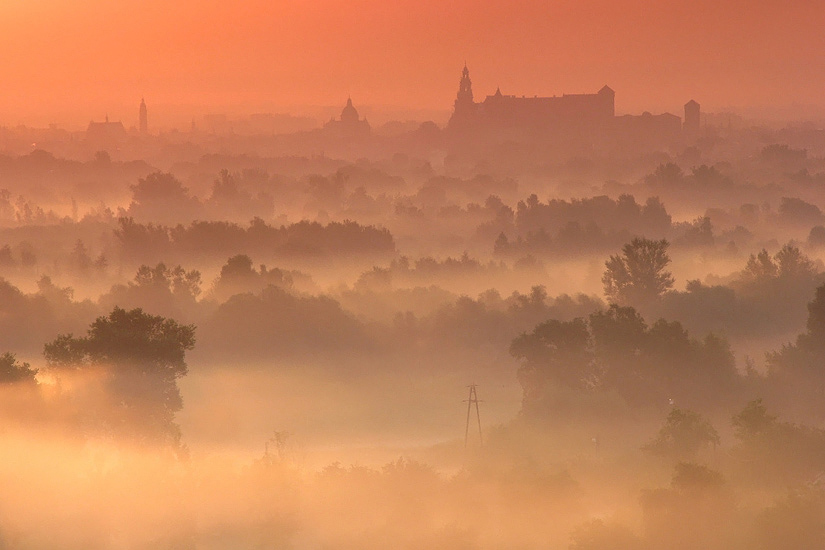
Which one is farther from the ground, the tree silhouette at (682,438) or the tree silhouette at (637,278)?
the tree silhouette at (637,278)

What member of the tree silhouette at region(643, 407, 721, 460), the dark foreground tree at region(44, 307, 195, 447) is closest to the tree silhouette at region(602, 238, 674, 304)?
the tree silhouette at region(643, 407, 721, 460)

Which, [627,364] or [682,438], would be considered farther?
[627,364]

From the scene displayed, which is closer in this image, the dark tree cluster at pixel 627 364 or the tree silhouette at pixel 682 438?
the tree silhouette at pixel 682 438

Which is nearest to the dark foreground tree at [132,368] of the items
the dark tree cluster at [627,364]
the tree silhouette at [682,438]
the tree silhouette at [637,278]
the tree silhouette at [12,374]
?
the tree silhouette at [12,374]

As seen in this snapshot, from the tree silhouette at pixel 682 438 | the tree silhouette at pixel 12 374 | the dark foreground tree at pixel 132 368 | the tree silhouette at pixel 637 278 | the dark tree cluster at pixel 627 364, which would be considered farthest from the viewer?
the tree silhouette at pixel 637 278

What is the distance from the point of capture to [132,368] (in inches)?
1704

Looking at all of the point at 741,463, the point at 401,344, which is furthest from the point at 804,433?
the point at 401,344

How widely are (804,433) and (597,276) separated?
59.8m

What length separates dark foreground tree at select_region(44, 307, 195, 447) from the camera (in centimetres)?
4206

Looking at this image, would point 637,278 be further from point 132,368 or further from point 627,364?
point 132,368

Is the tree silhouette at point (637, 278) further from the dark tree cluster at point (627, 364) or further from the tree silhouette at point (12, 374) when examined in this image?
the tree silhouette at point (12, 374)

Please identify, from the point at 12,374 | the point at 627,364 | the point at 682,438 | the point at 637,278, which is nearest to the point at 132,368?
the point at 12,374

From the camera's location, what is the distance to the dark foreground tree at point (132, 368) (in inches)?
1656

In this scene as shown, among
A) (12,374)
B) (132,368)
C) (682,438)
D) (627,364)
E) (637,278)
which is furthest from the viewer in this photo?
(637,278)
